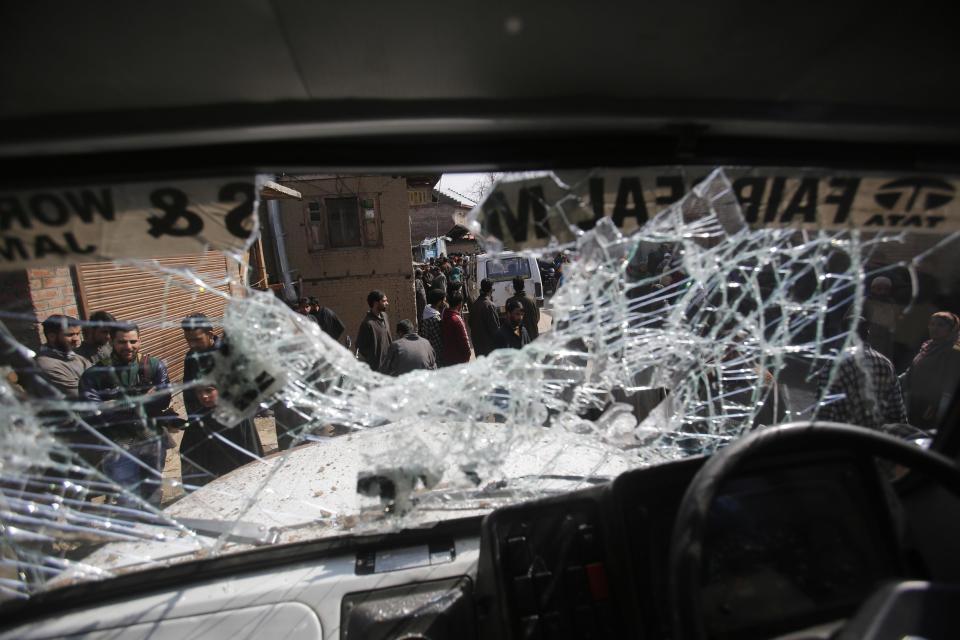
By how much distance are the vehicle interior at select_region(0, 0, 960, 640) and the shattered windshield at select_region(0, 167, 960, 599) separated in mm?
14

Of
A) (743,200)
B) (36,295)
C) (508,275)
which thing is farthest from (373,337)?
(508,275)

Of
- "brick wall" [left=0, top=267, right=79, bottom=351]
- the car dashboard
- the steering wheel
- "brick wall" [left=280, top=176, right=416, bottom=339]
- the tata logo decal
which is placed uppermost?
"brick wall" [left=280, top=176, right=416, bottom=339]

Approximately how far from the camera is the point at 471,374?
1905 millimetres

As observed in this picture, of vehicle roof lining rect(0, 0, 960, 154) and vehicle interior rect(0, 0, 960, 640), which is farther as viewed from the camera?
vehicle interior rect(0, 0, 960, 640)

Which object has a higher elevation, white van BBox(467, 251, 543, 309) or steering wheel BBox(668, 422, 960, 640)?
white van BBox(467, 251, 543, 309)

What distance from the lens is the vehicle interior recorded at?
42.9 inches

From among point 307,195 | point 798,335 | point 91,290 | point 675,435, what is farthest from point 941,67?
point 307,195

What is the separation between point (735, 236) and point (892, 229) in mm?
499

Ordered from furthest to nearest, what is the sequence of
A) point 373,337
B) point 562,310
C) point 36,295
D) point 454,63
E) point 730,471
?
point 373,337, point 36,295, point 562,310, point 730,471, point 454,63

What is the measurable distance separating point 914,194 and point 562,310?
120cm

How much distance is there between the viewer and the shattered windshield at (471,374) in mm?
1513

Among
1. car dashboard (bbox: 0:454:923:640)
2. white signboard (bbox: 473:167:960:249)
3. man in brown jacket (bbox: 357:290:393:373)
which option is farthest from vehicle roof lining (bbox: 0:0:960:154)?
man in brown jacket (bbox: 357:290:393:373)

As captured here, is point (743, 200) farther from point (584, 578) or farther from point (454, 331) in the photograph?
point (454, 331)

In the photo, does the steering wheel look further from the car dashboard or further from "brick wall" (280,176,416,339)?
"brick wall" (280,176,416,339)
